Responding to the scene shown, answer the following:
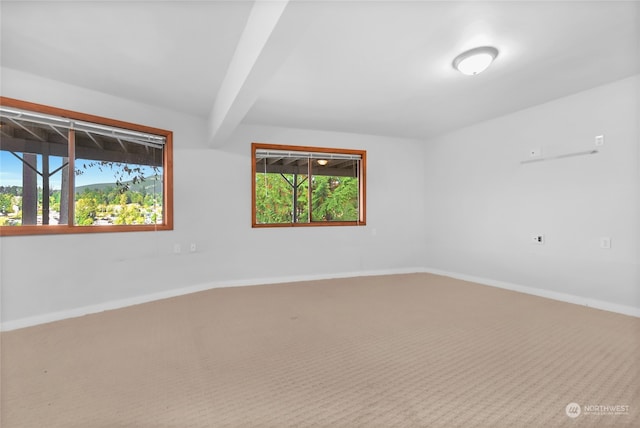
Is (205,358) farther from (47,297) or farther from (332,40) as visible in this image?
(332,40)

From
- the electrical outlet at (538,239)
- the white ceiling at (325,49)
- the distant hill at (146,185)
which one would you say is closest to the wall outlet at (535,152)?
the white ceiling at (325,49)

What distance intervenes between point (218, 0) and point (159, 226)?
2.77m

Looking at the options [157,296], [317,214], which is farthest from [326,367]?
[317,214]

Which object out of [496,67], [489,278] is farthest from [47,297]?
[489,278]

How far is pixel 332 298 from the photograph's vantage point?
3727 mm

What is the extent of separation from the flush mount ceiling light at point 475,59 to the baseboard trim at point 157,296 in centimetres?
339

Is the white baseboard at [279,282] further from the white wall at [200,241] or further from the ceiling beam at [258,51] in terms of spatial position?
the ceiling beam at [258,51]

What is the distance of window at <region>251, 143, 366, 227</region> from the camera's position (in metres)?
4.63

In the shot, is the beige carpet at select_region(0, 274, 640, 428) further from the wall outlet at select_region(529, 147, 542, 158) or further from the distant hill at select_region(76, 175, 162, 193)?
the wall outlet at select_region(529, 147, 542, 158)

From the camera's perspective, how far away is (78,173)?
3.26 meters

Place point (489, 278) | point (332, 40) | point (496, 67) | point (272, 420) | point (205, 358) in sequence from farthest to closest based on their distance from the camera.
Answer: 1. point (489, 278)
2. point (496, 67)
3. point (332, 40)
4. point (205, 358)
5. point (272, 420)

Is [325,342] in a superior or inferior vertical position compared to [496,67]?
inferior

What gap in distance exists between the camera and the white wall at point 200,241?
9.52 feet

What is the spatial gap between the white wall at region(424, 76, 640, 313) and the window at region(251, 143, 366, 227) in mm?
1558
